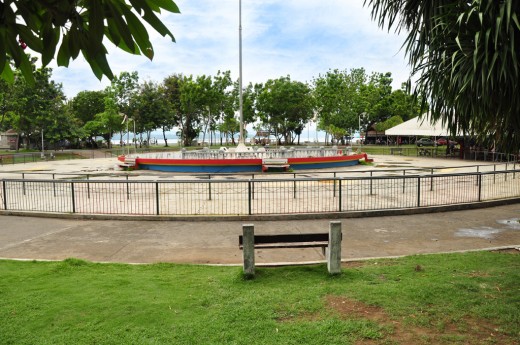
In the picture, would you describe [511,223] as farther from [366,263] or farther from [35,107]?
[35,107]

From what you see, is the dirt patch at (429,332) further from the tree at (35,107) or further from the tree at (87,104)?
the tree at (87,104)

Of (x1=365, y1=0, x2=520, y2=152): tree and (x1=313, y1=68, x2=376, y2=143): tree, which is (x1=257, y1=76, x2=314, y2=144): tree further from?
(x1=365, y1=0, x2=520, y2=152): tree

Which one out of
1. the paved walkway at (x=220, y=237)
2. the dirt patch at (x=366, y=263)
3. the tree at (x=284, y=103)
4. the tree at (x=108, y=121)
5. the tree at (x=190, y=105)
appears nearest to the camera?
the dirt patch at (x=366, y=263)

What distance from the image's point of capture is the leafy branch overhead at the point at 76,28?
1.50 m

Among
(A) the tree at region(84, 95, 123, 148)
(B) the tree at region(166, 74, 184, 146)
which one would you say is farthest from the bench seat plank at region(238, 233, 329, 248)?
(B) the tree at region(166, 74, 184, 146)

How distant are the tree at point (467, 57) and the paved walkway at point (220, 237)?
285cm

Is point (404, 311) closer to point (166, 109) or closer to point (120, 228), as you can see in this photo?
point (120, 228)

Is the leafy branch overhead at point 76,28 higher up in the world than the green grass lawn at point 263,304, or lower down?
higher up

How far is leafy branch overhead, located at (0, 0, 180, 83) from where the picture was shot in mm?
1497

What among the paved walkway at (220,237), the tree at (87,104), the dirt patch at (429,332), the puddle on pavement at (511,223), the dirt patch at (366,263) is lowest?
the puddle on pavement at (511,223)

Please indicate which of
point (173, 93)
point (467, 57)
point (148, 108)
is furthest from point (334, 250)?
point (173, 93)

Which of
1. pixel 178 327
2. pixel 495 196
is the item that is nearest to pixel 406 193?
pixel 495 196

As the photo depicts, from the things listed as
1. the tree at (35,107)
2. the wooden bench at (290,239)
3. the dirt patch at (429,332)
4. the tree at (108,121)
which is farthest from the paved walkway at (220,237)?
the tree at (108,121)

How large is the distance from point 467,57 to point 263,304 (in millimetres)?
3875
